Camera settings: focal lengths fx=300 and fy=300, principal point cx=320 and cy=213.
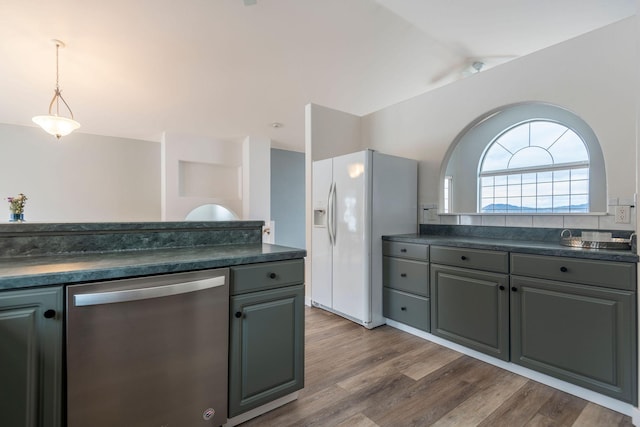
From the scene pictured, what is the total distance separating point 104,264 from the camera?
48.4 inches

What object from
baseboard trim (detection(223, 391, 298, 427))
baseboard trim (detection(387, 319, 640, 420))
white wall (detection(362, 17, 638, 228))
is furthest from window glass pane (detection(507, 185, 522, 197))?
baseboard trim (detection(223, 391, 298, 427))

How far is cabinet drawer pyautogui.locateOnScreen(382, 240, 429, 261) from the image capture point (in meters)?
2.60

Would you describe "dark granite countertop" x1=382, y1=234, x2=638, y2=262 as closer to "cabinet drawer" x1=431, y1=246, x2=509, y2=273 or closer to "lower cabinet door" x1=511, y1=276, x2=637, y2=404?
"cabinet drawer" x1=431, y1=246, x2=509, y2=273

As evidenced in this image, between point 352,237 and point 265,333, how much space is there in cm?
154

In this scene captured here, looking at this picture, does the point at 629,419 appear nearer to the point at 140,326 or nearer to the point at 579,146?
the point at 579,146

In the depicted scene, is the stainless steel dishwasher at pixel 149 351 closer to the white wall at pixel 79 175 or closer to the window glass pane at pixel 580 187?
the window glass pane at pixel 580 187

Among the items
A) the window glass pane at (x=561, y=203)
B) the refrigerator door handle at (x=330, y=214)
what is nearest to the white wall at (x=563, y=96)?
the window glass pane at (x=561, y=203)

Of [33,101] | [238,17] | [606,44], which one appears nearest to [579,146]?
[606,44]

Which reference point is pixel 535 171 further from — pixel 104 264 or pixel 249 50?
pixel 104 264

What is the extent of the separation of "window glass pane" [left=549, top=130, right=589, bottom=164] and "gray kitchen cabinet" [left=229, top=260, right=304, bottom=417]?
8.42 ft

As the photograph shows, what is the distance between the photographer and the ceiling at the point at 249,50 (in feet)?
9.37

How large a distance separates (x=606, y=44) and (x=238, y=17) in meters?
3.09

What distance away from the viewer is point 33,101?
13.8ft

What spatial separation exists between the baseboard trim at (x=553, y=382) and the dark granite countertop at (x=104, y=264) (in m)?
1.65
